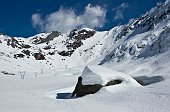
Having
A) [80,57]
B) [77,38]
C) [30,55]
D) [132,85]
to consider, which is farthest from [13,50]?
[132,85]

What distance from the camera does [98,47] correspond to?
459 ft

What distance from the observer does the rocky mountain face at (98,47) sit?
87.7 meters

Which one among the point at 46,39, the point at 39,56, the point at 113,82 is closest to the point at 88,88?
the point at 113,82

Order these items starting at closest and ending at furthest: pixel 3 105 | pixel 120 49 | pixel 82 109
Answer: pixel 82 109 → pixel 3 105 → pixel 120 49

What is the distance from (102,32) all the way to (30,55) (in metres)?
57.5

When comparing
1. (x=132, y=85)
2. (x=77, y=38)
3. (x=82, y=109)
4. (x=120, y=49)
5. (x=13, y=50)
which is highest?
(x=77, y=38)

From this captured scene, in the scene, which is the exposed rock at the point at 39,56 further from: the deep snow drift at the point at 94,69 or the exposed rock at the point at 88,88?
the exposed rock at the point at 88,88

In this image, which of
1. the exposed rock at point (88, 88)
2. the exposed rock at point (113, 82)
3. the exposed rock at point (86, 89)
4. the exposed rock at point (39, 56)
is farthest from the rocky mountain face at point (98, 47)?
the exposed rock at point (86, 89)

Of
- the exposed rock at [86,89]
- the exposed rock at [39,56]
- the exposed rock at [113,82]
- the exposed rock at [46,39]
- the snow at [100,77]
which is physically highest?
the exposed rock at [46,39]

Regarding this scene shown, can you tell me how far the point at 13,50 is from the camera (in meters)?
127

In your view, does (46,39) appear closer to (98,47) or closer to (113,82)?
(98,47)

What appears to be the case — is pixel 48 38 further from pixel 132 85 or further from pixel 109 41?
pixel 132 85

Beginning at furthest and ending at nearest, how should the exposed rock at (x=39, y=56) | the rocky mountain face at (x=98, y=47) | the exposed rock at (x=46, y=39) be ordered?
the exposed rock at (x=46, y=39) → the exposed rock at (x=39, y=56) → the rocky mountain face at (x=98, y=47)

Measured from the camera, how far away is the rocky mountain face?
87675mm
